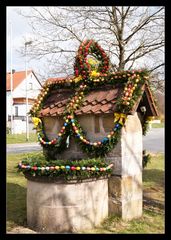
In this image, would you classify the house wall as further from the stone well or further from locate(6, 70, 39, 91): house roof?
locate(6, 70, 39, 91): house roof

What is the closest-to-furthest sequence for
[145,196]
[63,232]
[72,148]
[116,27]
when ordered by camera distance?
1. [63,232]
2. [72,148]
3. [145,196]
4. [116,27]

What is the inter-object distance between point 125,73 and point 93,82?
76 cm

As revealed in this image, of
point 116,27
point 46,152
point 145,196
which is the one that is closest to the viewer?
point 46,152

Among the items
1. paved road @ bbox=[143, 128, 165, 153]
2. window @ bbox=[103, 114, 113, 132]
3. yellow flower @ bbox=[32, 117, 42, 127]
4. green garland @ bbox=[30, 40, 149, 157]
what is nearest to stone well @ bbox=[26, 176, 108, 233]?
green garland @ bbox=[30, 40, 149, 157]

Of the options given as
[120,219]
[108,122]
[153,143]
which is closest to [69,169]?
[108,122]

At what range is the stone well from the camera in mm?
5492

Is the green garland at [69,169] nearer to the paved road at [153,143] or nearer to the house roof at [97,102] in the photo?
the house roof at [97,102]

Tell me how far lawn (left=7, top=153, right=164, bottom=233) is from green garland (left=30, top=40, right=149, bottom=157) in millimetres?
1369

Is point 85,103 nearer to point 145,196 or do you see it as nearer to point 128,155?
point 128,155

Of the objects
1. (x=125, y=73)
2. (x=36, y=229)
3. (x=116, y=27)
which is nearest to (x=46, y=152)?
(x=36, y=229)

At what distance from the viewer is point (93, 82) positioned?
21.6 ft

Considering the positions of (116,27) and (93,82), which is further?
(116,27)

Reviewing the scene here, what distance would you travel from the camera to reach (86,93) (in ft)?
21.7

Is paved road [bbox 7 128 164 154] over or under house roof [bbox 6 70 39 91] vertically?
under
